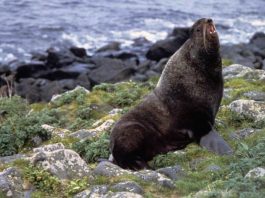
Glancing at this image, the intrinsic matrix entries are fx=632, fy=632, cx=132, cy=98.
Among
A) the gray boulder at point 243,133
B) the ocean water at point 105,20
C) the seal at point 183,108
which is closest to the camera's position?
the seal at point 183,108

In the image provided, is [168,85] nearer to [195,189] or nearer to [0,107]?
[195,189]

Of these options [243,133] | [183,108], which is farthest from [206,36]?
[243,133]

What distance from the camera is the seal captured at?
385 inches

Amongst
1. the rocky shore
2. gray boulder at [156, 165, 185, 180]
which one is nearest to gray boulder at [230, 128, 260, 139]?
gray boulder at [156, 165, 185, 180]

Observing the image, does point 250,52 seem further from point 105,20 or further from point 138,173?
point 138,173

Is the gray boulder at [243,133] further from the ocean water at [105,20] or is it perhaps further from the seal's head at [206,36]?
the ocean water at [105,20]

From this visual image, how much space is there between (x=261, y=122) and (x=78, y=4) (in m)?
39.3

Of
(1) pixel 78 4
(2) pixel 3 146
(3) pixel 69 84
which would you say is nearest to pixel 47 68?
(3) pixel 69 84

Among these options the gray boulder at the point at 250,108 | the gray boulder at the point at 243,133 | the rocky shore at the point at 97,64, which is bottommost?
the rocky shore at the point at 97,64

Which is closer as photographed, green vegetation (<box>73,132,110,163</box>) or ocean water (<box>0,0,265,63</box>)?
green vegetation (<box>73,132,110,163</box>)

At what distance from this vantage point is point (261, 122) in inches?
411

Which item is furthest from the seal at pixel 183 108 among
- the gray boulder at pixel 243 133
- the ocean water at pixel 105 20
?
the ocean water at pixel 105 20

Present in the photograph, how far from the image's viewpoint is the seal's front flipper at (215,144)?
9.40 m

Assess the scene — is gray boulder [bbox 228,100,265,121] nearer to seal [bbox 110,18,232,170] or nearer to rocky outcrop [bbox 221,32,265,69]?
seal [bbox 110,18,232,170]
